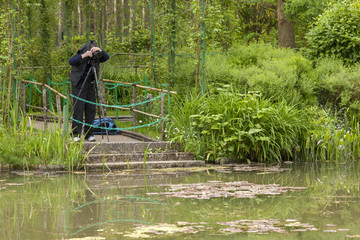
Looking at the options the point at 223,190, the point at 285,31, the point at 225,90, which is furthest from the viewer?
the point at 285,31

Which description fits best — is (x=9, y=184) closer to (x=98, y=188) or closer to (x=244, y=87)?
(x=98, y=188)

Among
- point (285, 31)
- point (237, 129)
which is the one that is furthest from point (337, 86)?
point (285, 31)

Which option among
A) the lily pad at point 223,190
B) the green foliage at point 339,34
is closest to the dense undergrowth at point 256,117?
the green foliage at point 339,34

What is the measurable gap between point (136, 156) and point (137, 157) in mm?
27

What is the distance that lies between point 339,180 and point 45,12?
34.1ft

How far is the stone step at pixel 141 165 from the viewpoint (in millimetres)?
9938

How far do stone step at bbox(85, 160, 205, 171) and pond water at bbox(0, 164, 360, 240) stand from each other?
0.41 m

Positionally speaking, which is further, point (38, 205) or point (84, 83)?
point (84, 83)

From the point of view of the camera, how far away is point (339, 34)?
14234mm

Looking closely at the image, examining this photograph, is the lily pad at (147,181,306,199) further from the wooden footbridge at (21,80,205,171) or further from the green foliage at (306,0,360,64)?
the green foliage at (306,0,360,64)

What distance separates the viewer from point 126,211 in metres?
6.34

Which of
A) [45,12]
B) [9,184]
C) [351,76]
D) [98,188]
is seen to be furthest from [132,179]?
[45,12]

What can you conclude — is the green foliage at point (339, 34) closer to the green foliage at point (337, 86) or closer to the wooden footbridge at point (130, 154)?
the green foliage at point (337, 86)

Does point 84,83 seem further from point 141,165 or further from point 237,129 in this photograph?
point 237,129
